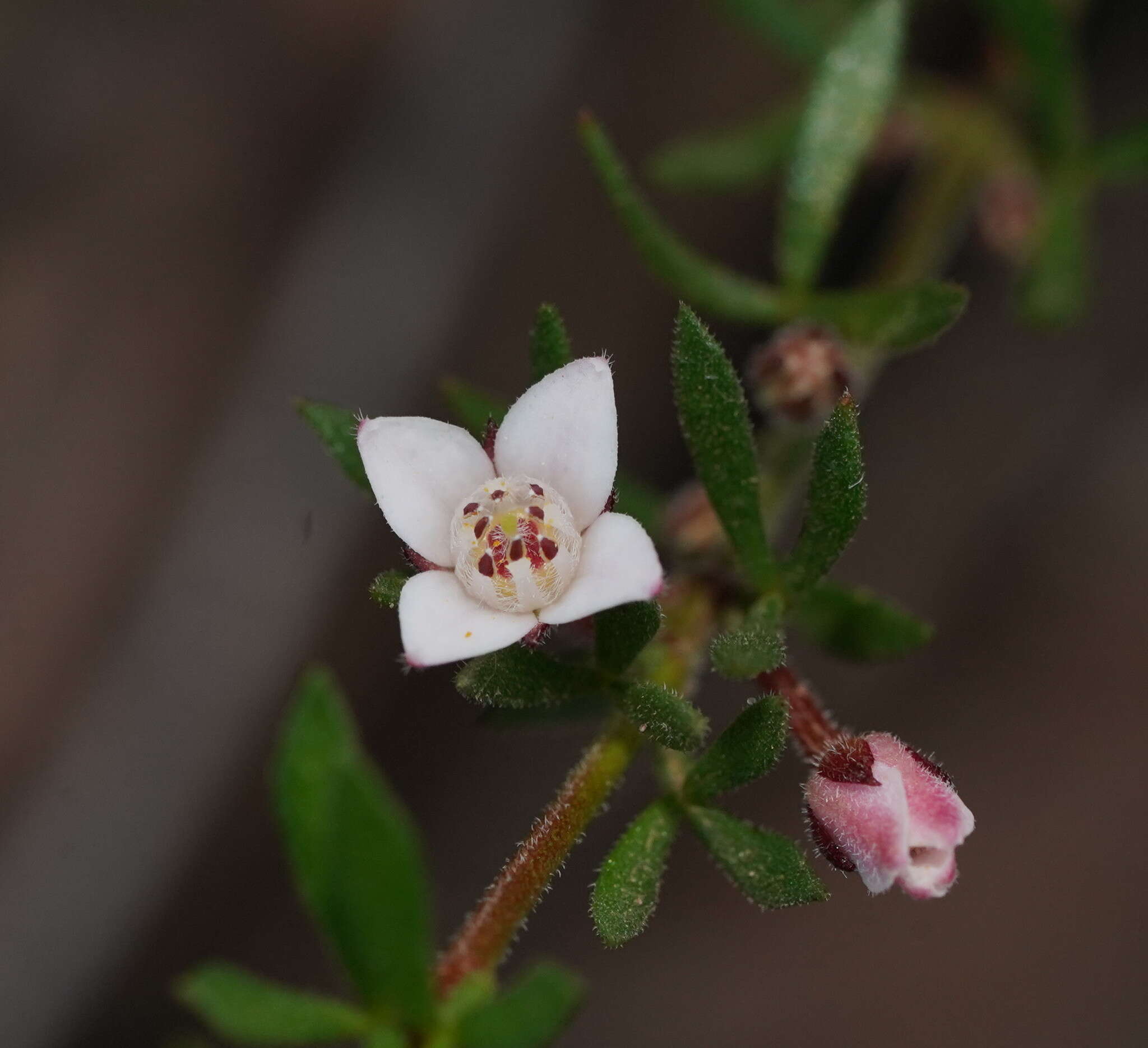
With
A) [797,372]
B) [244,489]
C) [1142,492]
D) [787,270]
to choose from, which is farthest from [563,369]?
[1142,492]

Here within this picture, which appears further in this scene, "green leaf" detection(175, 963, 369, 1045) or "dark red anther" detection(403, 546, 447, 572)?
"dark red anther" detection(403, 546, 447, 572)

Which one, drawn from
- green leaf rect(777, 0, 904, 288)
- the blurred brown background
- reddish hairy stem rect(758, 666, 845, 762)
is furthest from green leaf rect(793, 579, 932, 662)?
the blurred brown background

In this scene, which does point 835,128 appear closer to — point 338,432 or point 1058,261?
point 1058,261

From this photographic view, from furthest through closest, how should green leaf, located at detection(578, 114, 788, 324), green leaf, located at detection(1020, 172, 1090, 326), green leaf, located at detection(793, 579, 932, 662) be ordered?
green leaf, located at detection(1020, 172, 1090, 326)
green leaf, located at detection(578, 114, 788, 324)
green leaf, located at detection(793, 579, 932, 662)

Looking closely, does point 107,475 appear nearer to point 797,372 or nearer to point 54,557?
point 54,557

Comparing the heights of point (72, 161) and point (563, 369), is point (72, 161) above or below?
below

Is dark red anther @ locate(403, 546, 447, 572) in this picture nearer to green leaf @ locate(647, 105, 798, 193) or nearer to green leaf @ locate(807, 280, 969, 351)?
green leaf @ locate(807, 280, 969, 351)

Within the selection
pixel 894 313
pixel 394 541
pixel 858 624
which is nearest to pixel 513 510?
pixel 858 624

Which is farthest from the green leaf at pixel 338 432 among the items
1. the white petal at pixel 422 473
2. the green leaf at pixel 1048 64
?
the green leaf at pixel 1048 64
